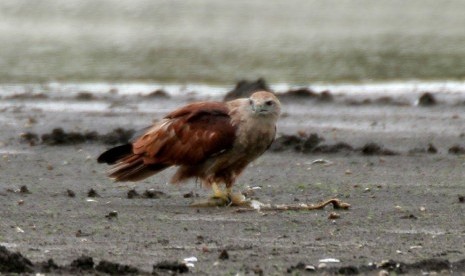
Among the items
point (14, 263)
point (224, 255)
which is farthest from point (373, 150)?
point (14, 263)

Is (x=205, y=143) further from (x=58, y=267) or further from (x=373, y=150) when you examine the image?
(x=373, y=150)

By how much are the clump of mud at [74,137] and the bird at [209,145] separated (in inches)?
130

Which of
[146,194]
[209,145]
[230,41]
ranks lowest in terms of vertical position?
[230,41]

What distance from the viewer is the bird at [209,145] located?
31.4ft

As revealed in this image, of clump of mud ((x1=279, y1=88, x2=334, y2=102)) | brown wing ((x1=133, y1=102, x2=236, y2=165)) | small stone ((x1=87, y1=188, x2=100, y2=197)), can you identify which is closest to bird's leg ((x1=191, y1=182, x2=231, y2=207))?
brown wing ((x1=133, y1=102, x2=236, y2=165))

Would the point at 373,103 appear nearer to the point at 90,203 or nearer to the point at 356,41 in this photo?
the point at 90,203

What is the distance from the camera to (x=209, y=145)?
961cm

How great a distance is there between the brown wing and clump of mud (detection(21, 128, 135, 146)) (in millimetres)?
3362

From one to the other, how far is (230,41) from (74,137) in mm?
12670

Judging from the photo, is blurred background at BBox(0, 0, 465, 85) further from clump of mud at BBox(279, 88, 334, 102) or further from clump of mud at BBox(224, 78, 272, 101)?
clump of mud at BBox(224, 78, 272, 101)

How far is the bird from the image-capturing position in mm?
9562

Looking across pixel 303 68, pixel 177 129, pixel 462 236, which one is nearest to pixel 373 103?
pixel 303 68

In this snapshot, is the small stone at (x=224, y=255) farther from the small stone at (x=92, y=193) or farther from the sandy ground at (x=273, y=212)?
the small stone at (x=92, y=193)

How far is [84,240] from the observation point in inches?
320
